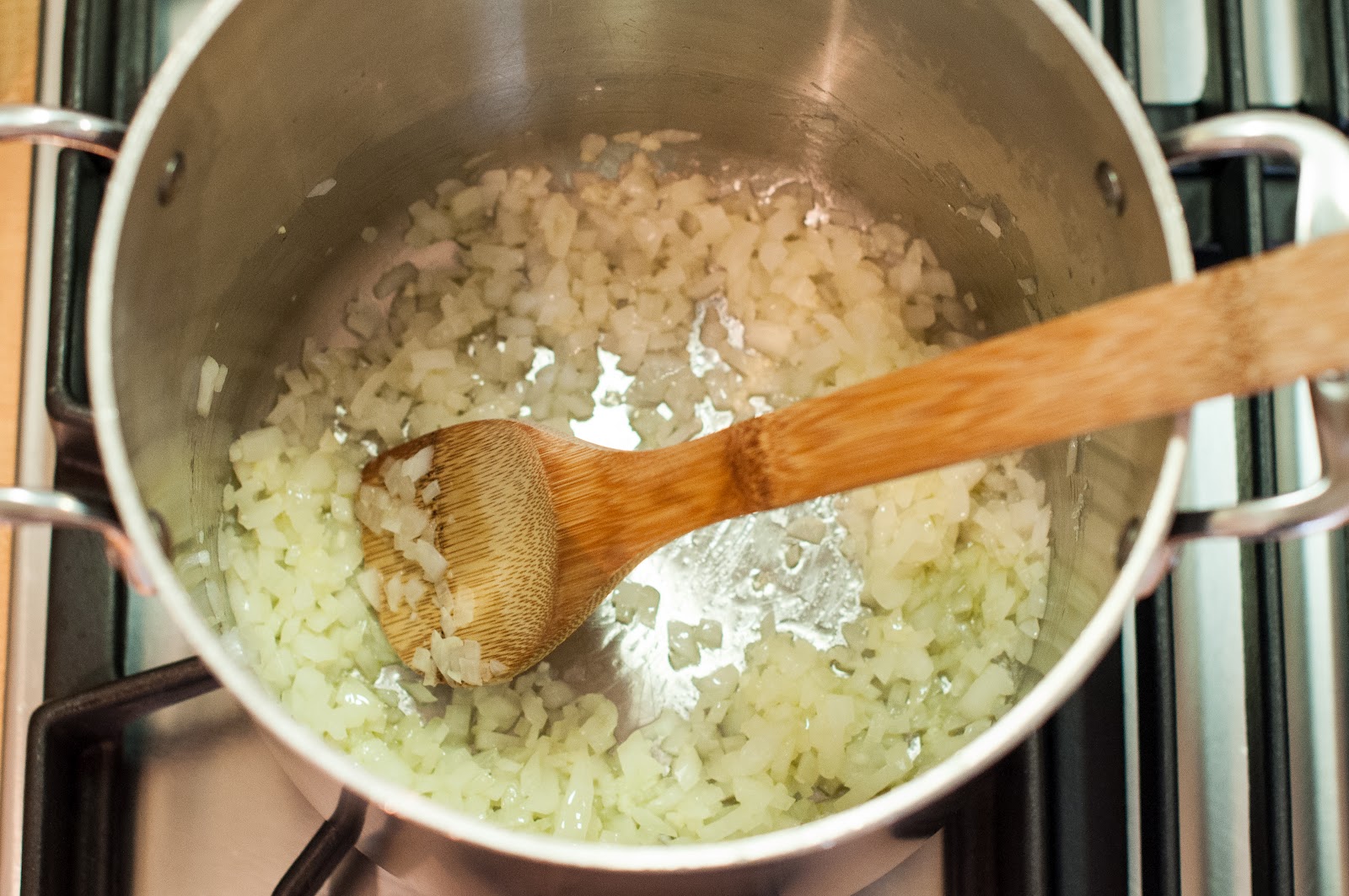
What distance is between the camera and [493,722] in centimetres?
91

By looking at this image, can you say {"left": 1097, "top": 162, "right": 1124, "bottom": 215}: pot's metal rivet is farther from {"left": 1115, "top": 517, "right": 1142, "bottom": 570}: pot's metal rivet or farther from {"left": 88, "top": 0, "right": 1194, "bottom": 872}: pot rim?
{"left": 1115, "top": 517, "right": 1142, "bottom": 570}: pot's metal rivet

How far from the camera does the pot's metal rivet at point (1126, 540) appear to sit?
0.70 meters

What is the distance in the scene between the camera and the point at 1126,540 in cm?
72

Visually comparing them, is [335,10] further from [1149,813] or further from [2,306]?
[1149,813]

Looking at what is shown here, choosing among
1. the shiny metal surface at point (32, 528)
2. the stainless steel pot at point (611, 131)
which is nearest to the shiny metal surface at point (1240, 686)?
the stainless steel pot at point (611, 131)

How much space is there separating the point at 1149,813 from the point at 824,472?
38cm

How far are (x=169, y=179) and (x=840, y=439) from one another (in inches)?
19.9

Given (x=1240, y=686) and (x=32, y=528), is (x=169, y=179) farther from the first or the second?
(x=1240, y=686)

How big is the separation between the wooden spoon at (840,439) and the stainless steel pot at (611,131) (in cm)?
8

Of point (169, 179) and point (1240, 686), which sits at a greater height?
point (169, 179)

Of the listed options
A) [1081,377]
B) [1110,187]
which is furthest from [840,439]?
[1110,187]

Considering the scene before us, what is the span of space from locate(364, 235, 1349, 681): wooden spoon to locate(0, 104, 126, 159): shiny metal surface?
349 millimetres

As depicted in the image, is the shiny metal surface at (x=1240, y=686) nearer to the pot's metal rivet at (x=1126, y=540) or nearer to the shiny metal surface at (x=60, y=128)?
the pot's metal rivet at (x=1126, y=540)

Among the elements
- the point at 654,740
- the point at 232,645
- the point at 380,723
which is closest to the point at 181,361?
the point at 232,645
